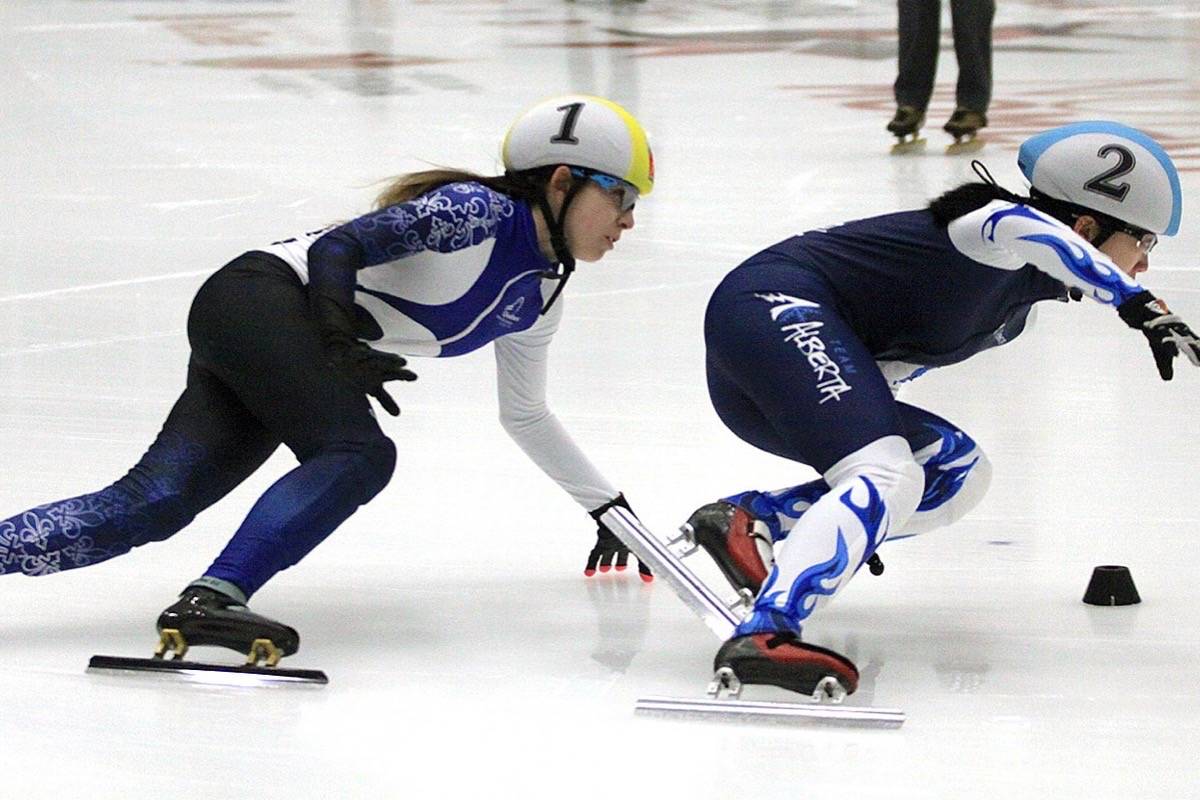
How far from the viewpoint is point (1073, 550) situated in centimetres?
409

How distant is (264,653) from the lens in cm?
331

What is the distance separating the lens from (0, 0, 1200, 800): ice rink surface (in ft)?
9.77

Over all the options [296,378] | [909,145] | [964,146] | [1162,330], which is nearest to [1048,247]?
[1162,330]

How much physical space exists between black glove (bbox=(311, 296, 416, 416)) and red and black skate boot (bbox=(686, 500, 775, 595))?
2.45ft

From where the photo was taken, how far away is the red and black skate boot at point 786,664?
315cm

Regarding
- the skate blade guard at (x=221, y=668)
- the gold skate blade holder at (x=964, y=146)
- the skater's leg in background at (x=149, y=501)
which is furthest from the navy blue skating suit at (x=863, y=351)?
the gold skate blade holder at (x=964, y=146)

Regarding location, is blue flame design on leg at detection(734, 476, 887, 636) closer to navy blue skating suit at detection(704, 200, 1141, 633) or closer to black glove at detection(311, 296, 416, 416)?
navy blue skating suit at detection(704, 200, 1141, 633)

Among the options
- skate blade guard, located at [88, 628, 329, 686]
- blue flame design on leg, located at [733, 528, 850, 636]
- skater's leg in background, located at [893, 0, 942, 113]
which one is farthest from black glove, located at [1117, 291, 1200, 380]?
skater's leg in background, located at [893, 0, 942, 113]

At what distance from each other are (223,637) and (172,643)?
0.10m

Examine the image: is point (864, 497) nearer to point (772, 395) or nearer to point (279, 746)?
point (772, 395)

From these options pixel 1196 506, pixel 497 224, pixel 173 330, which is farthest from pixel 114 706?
pixel 173 330

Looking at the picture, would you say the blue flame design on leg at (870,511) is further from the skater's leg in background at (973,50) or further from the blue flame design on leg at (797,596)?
the skater's leg in background at (973,50)

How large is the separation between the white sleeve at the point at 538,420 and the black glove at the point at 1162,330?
1051mm

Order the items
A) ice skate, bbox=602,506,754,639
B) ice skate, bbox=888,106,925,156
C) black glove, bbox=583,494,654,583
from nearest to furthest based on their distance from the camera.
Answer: ice skate, bbox=602,506,754,639 → black glove, bbox=583,494,654,583 → ice skate, bbox=888,106,925,156
